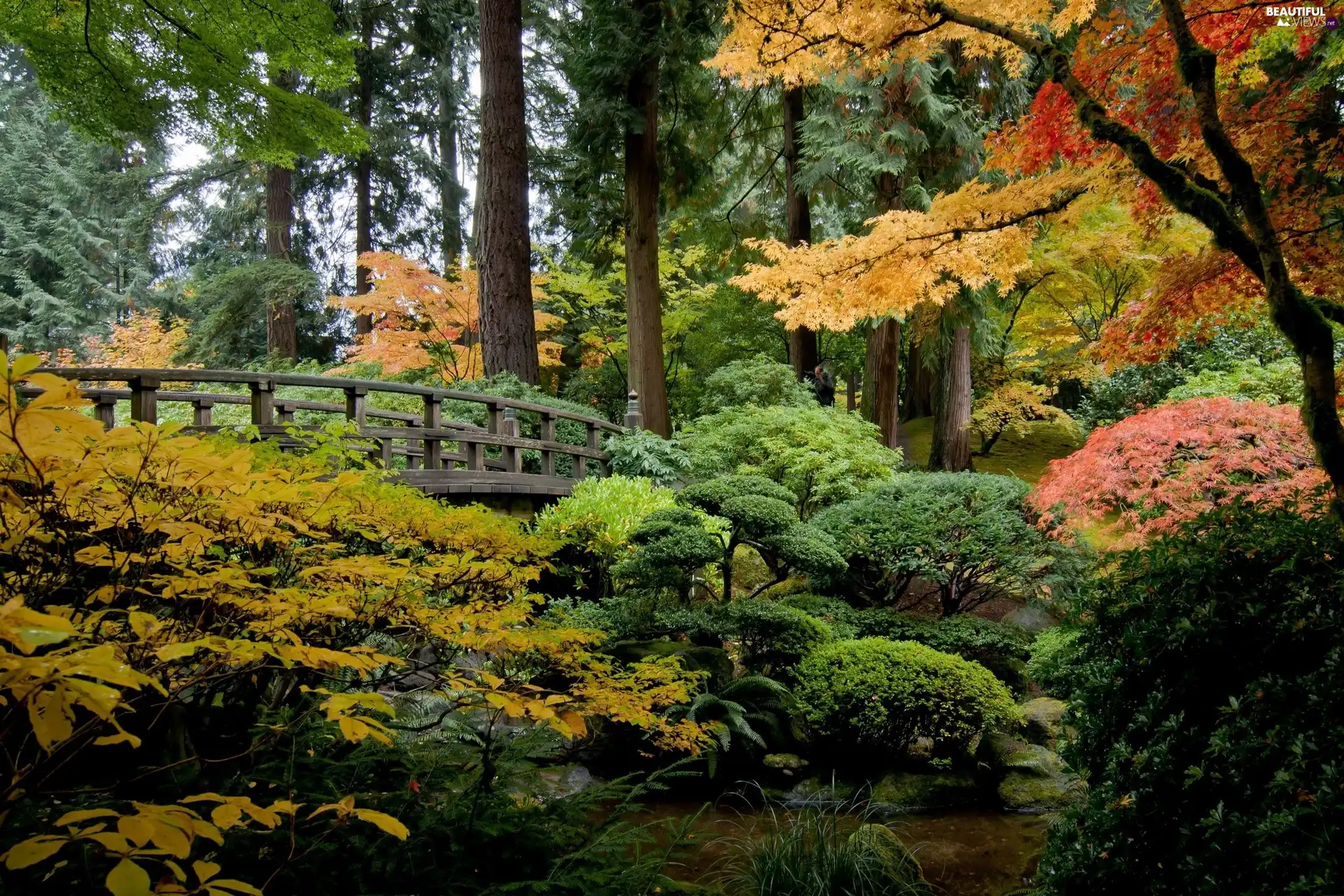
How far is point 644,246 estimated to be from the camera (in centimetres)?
1133

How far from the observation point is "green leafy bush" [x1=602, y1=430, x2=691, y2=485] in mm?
10094

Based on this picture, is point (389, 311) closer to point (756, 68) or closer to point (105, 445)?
point (756, 68)

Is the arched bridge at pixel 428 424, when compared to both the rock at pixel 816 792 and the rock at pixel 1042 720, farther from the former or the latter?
the rock at pixel 1042 720

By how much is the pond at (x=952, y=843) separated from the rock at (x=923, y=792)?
11cm

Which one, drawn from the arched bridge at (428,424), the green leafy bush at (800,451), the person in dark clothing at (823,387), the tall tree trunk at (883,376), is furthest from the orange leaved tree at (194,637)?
the tall tree trunk at (883,376)

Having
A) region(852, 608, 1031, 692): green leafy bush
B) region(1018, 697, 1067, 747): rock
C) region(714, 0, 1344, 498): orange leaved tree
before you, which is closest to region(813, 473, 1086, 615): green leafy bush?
region(852, 608, 1031, 692): green leafy bush

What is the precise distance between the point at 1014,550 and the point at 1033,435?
937 cm

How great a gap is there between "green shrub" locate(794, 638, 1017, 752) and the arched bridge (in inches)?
142

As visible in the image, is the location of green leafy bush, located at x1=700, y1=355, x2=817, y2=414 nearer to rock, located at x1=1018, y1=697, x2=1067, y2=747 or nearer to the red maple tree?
the red maple tree

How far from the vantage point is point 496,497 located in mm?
8797

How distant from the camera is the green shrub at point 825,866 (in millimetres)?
3580

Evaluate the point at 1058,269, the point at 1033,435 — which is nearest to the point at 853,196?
the point at 1058,269

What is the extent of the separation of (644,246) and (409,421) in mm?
4438

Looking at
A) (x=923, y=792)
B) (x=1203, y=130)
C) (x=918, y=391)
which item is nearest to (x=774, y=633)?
(x=923, y=792)
